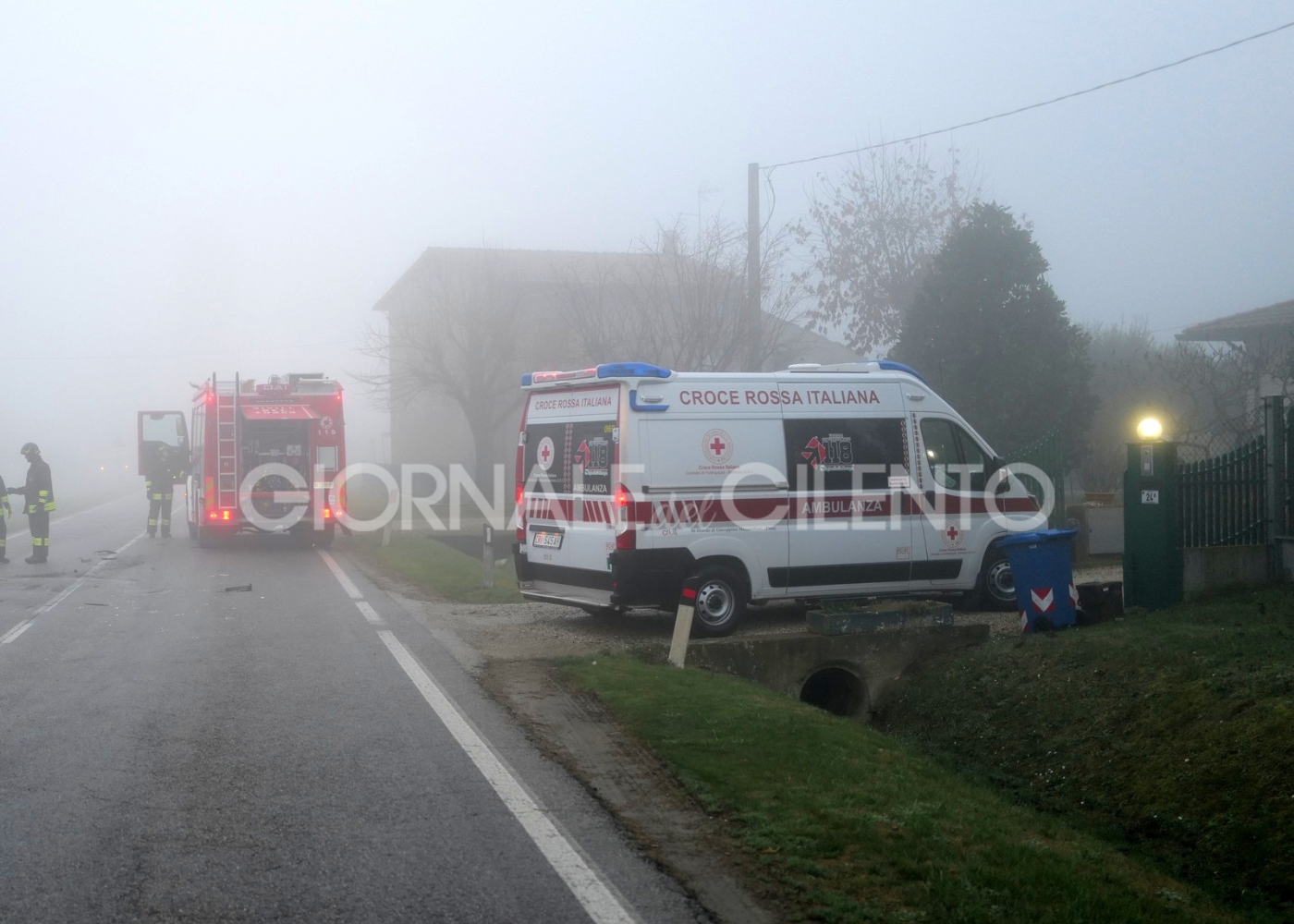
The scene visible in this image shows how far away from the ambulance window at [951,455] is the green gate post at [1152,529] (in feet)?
4.83

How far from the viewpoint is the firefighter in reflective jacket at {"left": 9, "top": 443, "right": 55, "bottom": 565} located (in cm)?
1873

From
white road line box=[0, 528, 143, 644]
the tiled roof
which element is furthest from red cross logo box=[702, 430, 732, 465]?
the tiled roof

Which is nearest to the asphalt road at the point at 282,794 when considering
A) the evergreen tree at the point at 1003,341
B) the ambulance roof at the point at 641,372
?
the ambulance roof at the point at 641,372

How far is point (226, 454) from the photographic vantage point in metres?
20.7

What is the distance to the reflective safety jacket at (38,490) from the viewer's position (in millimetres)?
18922

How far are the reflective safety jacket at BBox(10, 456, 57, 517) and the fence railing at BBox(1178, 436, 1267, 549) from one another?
1654 cm

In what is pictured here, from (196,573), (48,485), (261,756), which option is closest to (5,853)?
(261,756)

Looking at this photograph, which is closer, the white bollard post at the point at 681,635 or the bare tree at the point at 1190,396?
the white bollard post at the point at 681,635

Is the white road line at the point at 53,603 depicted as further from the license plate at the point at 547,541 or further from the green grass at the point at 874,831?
the green grass at the point at 874,831

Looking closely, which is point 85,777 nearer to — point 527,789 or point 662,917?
point 527,789

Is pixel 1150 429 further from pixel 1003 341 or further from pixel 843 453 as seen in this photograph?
pixel 1003 341

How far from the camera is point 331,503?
845 inches

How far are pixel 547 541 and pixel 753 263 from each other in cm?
1059

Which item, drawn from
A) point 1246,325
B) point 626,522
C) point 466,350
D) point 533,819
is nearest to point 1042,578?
point 626,522
